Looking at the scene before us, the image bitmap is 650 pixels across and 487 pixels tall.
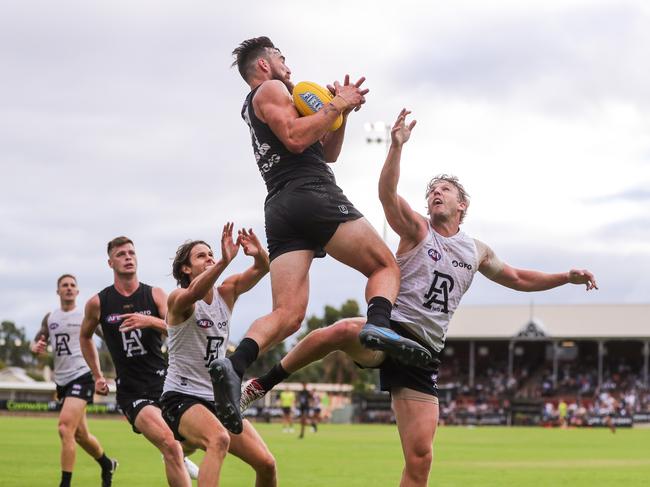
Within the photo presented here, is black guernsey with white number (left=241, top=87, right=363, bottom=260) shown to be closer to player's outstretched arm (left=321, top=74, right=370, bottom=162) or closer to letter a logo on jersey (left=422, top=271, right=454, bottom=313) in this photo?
player's outstretched arm (left=321, top=74, right=370, bottom=162)

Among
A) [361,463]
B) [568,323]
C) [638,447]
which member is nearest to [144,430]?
[361,463]

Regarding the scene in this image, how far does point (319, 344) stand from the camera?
850 centimetres

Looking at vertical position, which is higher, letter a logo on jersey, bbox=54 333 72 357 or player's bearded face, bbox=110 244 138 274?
player's bearded face, bbox=110 244 138 274

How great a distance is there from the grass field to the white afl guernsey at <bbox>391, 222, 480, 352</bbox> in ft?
23.7

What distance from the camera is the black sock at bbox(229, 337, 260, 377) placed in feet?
24.5

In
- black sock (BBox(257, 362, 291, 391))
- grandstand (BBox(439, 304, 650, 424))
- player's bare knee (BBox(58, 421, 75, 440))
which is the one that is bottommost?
player's bare knee (BBox(58, 421, 75, 440))

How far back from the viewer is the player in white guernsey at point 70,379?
1425cm

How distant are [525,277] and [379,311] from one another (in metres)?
2.53

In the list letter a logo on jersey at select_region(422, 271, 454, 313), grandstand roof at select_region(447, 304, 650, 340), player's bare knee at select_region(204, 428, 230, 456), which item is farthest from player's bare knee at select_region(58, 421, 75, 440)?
grandstand roof at select_region(447, 304, 650, 340)

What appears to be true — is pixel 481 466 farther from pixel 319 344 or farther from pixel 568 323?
pixel 568 323

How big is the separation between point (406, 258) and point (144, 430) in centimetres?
383

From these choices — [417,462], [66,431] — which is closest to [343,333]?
[417,462]

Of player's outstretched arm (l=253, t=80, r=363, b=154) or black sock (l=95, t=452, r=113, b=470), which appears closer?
player's outstretched arm (l=253, t=80, r=363, b=154)

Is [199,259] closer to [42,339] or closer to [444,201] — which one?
[444,201]
